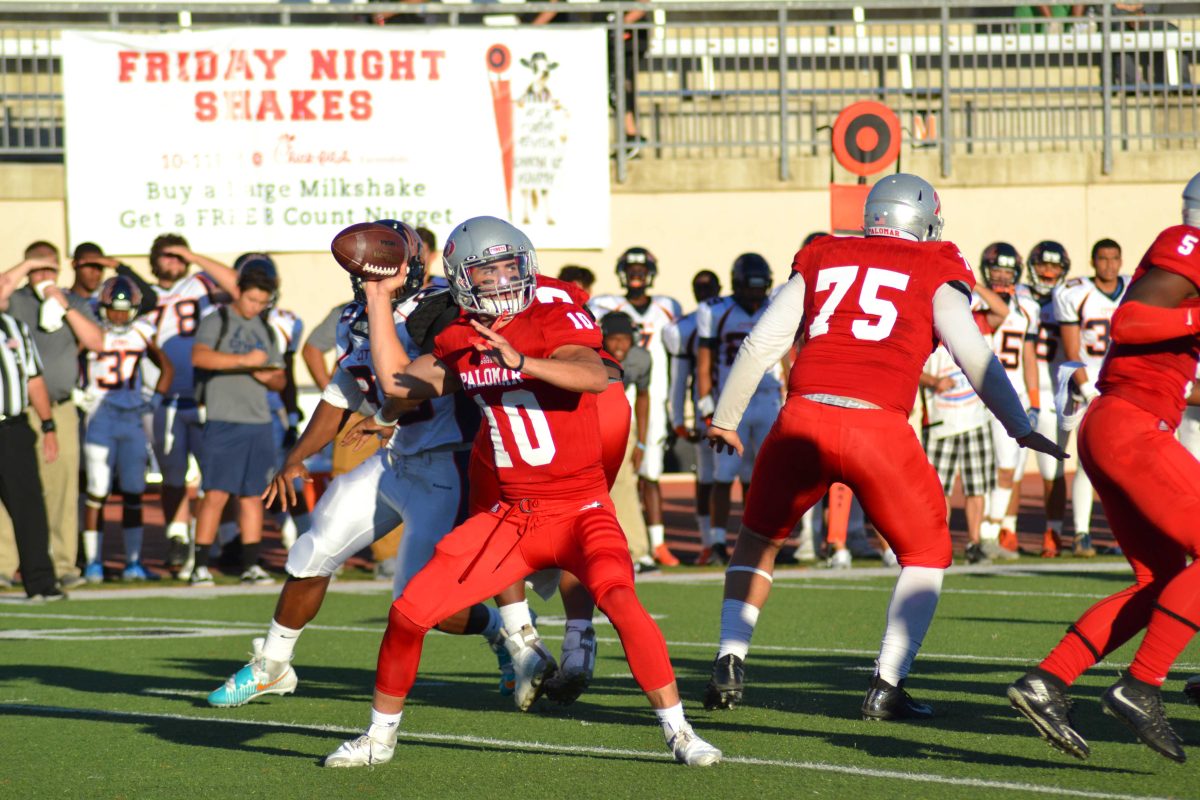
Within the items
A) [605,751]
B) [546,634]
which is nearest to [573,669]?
[605,751]

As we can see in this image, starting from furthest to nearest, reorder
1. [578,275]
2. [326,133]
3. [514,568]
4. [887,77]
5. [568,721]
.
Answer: [887,77] → [326,133] → [578,275] → [568,721] → [514,568]

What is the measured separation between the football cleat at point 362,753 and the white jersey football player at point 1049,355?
8.22m

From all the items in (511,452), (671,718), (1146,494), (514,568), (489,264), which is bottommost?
(671,718)

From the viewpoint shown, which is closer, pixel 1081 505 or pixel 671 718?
pixel 671 718

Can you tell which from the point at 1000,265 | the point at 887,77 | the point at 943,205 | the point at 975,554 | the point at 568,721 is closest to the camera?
the point at 568,721

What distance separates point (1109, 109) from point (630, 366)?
8526 millimetres

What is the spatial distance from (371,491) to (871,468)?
203cm

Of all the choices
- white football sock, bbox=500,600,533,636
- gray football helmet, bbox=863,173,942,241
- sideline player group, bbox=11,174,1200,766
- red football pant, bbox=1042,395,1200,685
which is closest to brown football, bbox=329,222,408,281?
sideline player group, bbox=11,174,1200,766

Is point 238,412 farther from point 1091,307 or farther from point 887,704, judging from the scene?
point 887,704

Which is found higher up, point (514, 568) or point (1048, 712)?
point (514, 568)

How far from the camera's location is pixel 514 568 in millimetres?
5855

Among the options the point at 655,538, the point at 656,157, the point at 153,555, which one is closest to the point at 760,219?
the point at 656,157

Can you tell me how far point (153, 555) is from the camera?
583 inches

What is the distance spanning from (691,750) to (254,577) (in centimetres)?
734
